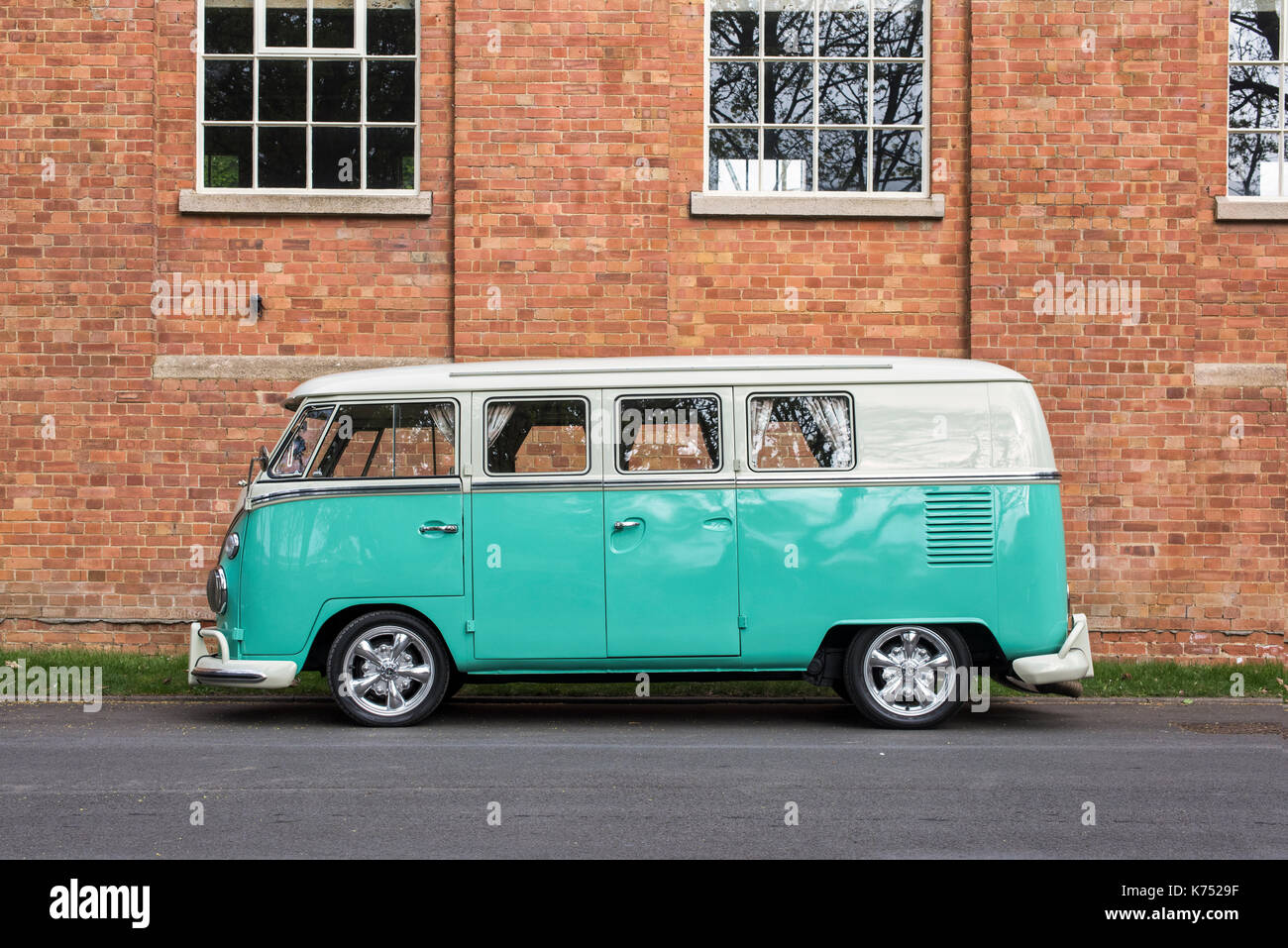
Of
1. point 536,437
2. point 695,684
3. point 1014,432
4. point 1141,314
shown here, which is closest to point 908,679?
point 1014,432

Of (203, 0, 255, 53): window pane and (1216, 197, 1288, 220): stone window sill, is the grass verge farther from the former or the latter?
(203, 0, 255, 53): window pane

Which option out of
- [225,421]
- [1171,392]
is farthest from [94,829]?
[1171,392]

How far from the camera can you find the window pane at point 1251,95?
498 inches

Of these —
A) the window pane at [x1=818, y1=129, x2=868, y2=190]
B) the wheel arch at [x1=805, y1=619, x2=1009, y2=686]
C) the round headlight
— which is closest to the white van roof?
the round headlight

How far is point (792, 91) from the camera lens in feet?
41.7

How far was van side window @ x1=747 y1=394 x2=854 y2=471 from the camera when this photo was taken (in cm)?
882

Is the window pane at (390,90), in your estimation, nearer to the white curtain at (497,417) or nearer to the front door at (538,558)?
the white curtain at (497,417)

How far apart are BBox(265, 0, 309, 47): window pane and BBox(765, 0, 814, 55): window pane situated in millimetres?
4307

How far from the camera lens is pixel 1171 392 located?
12203 millimetres

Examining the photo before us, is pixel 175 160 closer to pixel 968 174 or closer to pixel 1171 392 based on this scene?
pixel 968 174

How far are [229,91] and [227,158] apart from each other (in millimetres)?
616

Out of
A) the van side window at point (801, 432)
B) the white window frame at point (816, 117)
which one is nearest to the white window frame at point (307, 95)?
the white window frame at point (816, 117)

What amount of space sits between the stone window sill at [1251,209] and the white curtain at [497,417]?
7.29m

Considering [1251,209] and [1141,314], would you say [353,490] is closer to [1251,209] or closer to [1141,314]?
[1141,314]
